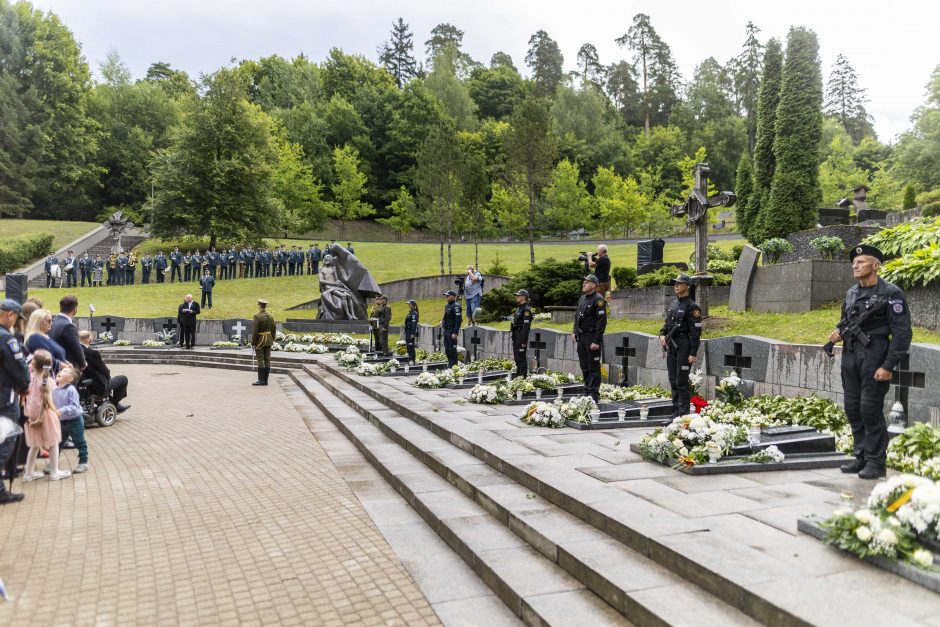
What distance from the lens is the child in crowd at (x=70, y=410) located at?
705 centimetres

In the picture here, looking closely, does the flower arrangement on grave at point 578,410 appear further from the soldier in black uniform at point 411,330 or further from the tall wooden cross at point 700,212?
the soldier in black uniform at point 411,330

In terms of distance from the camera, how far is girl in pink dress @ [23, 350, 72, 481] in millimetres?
6520

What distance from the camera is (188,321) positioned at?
75.8 feet

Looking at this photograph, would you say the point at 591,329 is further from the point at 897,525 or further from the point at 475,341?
the point at 475,341

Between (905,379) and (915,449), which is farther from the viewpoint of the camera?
(905,379)

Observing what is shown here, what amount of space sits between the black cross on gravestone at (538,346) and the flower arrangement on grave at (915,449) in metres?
7.34

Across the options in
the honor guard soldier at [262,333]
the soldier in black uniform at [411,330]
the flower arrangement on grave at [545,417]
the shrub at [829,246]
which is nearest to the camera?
the flower arrangement on grave at [545,417]

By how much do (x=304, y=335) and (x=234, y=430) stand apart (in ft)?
48.5

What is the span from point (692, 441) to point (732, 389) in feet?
9.89

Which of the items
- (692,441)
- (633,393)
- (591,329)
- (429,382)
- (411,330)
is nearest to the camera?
(692,441)

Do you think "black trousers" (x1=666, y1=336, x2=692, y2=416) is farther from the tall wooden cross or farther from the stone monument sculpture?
the stone monument sculpture

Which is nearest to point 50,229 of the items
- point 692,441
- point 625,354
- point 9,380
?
point 9,380

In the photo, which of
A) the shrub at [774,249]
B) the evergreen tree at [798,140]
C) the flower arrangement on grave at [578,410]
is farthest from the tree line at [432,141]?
the flower arrangement on grave at [578,410]

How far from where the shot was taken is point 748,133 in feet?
249
